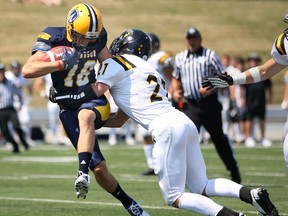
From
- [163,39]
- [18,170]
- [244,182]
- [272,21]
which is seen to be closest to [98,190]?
[244,182]

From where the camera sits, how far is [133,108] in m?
6.23

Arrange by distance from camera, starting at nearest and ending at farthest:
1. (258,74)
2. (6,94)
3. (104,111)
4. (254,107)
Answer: (104,111), (258,74), (6,94), (254,107)

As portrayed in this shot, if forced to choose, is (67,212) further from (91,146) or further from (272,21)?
(272,21)

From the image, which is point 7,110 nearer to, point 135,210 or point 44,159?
point 44,159

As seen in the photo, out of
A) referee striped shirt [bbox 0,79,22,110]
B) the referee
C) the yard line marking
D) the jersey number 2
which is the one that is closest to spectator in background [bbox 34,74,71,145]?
referee striped shirt [bbox 0,79,22,110]

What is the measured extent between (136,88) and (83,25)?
0.73 metres

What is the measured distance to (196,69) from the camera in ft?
34.9

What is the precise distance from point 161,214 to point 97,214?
1.88 feet

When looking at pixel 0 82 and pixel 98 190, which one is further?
pixel 0 82

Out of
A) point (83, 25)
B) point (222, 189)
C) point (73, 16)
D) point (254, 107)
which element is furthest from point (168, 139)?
point (254, 107)

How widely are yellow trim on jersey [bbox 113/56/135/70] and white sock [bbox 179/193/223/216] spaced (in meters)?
1.03

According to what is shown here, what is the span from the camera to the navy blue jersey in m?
6.95

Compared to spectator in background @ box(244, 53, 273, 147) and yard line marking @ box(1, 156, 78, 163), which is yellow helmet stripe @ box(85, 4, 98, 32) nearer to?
yard line marking @ box(1, 156, 78, 163)

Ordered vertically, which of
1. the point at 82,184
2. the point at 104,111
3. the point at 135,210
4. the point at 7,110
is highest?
the point at 104,111
